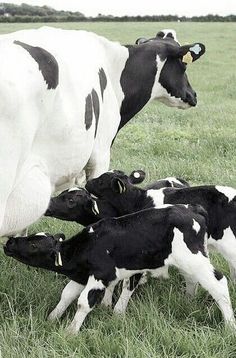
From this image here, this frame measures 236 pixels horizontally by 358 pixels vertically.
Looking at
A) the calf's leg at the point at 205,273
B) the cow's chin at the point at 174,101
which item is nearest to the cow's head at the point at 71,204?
the calf's leg at the point at 205,273

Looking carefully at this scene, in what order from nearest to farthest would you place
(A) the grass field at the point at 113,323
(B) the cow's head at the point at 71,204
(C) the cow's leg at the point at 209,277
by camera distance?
(A) the grass field at the point at 113,323
(C) the cow's leg at the point at 209,277
(B) the cow's head at the point at 71,204

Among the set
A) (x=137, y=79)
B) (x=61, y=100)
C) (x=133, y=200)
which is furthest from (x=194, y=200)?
(x=137, y=79)

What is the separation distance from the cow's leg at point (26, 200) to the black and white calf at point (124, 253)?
26 centimetres

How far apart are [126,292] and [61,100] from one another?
149cm

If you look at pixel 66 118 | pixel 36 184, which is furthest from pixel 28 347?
pixel 66 118

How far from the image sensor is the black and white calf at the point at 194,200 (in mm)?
4941

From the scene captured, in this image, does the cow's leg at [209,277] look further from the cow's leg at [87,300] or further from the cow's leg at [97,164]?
the cow's leg at [97,164]

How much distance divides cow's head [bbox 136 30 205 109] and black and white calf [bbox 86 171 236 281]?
69.1 inches

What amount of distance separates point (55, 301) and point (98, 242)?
0.60 meters

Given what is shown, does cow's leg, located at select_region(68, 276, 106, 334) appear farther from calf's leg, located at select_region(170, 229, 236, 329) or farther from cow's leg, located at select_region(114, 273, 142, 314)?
calf's leg, located at select_region(170, 229, 236, 329)

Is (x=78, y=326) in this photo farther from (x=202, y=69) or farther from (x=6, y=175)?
(x=202, y=69)

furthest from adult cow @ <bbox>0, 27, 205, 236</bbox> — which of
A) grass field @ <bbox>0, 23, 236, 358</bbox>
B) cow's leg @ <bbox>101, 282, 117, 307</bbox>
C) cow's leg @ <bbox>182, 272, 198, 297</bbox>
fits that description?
cow's leg @ <bbox>182, 272, 198, 297</bbox>

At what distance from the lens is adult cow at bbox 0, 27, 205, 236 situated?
13.8ft

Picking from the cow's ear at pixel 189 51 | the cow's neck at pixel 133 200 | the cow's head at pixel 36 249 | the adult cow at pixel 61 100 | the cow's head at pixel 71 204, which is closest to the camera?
the adult cow at pixel 61 100
